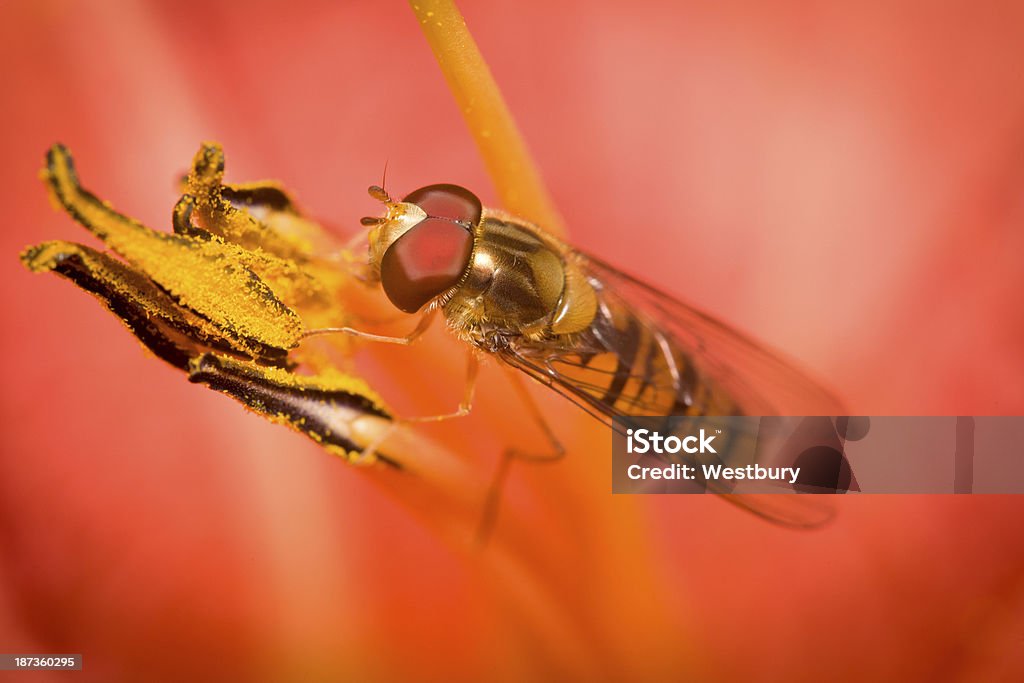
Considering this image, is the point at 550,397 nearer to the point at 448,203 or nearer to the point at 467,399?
the point at 467,399

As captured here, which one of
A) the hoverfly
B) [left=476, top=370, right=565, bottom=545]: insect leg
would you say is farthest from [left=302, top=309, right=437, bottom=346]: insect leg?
[left=476, top=370, right=565, bottom=545]: insect leg

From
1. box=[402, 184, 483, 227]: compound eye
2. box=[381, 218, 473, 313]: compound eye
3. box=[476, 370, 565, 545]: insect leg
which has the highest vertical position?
box=[402, 184, 483, 227]: compound eye

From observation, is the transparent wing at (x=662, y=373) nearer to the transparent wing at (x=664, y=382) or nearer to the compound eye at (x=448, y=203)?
the transparent wing at (x=664, y=382)

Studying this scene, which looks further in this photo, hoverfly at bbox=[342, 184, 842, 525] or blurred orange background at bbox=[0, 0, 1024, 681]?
blurred orange background at bbox=[0, 0, 1024, 681]

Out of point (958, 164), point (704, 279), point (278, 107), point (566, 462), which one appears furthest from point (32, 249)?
point (958, 164)

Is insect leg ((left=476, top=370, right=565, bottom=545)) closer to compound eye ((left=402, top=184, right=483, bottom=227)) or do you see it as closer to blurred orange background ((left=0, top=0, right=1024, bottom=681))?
blurred orange background ((left=0, top=0, right=1024, bottom=681))

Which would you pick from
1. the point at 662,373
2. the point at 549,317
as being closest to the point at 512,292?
the point at 549,317

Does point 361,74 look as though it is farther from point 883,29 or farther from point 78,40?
point 883,29
